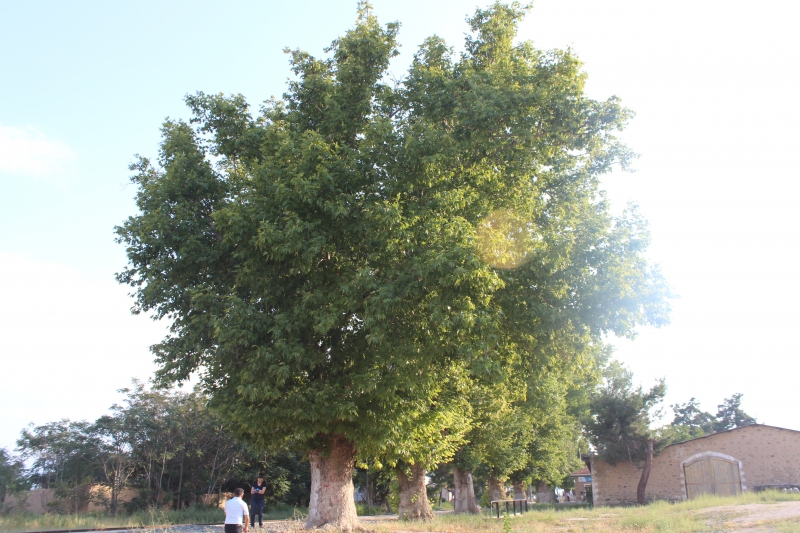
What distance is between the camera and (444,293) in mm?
12609

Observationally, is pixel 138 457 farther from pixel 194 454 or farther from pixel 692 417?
pixel 692 417

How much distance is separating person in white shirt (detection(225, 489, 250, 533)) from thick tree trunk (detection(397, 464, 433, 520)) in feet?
48.3

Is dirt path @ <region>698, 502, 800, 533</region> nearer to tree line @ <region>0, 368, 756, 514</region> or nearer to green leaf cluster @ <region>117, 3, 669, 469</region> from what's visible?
green leaf cluster @ <region>117, 3, 669, 469</region>

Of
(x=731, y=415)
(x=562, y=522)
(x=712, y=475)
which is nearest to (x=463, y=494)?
(x=562, y=522)

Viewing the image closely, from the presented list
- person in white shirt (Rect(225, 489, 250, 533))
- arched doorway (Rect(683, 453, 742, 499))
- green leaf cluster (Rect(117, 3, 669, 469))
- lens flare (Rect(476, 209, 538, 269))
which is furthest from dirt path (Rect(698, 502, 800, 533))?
arched doorway (Rect(683, 453, 742, 499))

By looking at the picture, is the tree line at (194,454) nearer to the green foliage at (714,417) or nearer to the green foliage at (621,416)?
A: the green foliage at (621,416)

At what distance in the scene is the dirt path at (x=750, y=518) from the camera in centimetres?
1279

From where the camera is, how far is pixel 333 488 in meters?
15.5

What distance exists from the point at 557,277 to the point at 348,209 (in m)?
5.28

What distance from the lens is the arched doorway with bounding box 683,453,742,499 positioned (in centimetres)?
3453

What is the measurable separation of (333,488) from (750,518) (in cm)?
1099

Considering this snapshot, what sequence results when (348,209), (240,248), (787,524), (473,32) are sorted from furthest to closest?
(473,32) → (240,248) → (348,209) → (787,524)

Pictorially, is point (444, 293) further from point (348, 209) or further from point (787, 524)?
point (787, 524)

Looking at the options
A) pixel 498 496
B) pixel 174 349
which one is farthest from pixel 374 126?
pixel 498 496
